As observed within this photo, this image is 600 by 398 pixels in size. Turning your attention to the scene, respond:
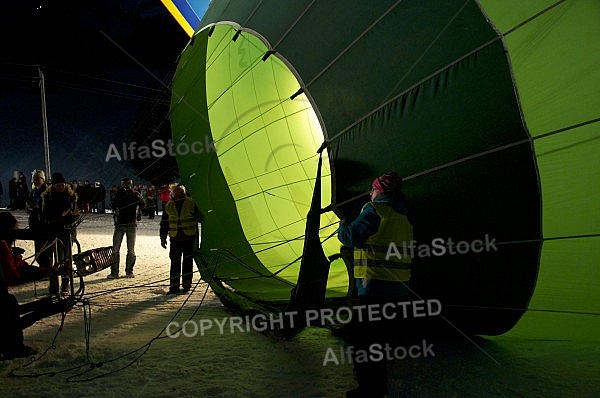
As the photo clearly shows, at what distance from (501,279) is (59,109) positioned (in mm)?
48030

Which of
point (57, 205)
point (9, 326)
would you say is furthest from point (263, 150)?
point (9, 326)

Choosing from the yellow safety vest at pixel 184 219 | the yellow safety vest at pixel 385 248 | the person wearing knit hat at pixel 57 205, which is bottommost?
the yellow safety vest at pixel 385 248

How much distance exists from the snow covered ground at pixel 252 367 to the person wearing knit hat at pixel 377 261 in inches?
10.0

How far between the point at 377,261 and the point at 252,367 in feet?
3.73

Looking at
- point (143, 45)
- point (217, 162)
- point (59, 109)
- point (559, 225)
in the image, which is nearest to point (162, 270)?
point (217, 162)

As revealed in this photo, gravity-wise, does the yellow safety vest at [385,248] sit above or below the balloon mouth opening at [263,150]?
below

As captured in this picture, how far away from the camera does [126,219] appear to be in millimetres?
6699

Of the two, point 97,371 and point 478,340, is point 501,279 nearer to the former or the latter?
point 478,340

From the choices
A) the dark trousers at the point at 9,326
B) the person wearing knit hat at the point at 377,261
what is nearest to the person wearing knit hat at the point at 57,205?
the dark trousers at the point at 9,326

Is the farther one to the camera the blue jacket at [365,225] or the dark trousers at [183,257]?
the dark trousers at [183,257]

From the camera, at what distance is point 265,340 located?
359 centimetres

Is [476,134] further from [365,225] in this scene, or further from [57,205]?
[57,205]

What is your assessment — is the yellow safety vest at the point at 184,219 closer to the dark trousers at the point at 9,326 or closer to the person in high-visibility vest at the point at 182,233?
the person in high-visibility vest at the point at 182,233

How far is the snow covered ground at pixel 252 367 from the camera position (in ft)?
8.66
